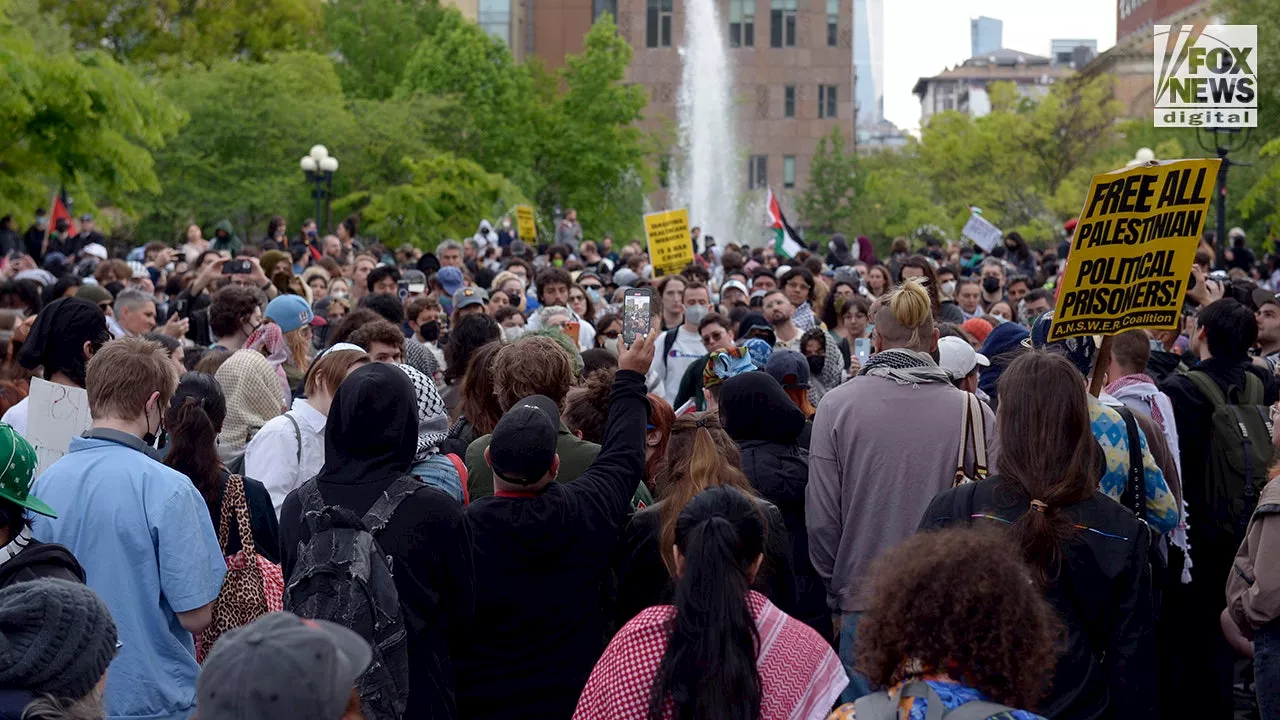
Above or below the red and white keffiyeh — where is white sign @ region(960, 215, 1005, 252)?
above

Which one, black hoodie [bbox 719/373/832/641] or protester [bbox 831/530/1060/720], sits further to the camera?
black hoodie [bbox 719/373/832/641]

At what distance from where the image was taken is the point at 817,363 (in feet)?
34.4

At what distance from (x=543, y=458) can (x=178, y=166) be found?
107 ft

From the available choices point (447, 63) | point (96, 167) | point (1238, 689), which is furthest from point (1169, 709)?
point (447, 63)

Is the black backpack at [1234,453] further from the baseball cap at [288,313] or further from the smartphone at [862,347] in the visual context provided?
the baseball cap at [288,313]

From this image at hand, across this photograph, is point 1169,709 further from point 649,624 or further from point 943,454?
point 649,624

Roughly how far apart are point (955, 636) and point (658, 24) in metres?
83.9

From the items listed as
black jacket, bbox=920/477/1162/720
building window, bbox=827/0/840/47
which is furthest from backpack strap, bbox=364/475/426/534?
building window, bbox=827/0/840/47

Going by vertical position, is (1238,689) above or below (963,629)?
below

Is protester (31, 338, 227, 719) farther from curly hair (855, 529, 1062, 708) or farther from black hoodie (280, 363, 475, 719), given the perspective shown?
curly hair (855, 529, 1062, 708)

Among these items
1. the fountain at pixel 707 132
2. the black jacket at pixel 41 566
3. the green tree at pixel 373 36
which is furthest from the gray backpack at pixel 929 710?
the fountain at pixel 707 132

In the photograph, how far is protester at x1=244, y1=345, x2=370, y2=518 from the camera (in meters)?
6.30

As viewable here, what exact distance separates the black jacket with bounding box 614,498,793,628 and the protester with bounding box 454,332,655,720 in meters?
0.18

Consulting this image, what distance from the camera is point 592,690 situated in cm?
388
